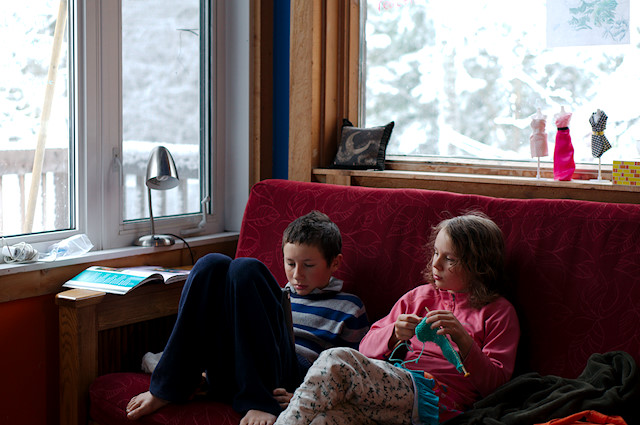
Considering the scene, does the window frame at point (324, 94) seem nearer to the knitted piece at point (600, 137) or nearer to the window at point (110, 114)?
the window at point (110, 114)

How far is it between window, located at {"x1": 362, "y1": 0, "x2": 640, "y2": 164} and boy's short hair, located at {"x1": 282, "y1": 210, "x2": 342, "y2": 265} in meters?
0.76

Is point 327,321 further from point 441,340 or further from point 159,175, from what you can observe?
point 159,175

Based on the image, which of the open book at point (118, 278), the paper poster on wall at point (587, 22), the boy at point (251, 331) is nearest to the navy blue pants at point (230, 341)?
the boy at point (251, 331)

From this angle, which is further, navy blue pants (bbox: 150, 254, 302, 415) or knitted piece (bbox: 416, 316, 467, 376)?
navy blue pants (bbox: 150, 254, 302, 415)

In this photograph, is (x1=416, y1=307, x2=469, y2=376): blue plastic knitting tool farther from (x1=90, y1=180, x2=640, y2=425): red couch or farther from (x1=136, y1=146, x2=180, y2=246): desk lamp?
(x1=136, y1=146, x2=180, y2=246): desk lamp

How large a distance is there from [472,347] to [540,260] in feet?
1.18

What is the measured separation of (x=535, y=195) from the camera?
7.13ft

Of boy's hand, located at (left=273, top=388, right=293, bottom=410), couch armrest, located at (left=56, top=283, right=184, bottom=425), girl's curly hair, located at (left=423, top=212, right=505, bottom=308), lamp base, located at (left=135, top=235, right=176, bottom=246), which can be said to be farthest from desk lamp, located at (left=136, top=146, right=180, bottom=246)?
girl's curly hair, located at (left=423, top=212, right=505, bottom=308)

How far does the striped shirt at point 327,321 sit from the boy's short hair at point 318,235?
11cm

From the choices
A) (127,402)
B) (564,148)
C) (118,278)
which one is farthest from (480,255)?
(118,278)

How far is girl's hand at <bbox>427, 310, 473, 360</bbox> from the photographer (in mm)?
1587

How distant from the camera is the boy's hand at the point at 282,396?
171 centimetres

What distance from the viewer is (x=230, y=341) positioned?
1.82 meters

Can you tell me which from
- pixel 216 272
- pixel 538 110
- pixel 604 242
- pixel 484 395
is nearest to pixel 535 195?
pixel 538 110
